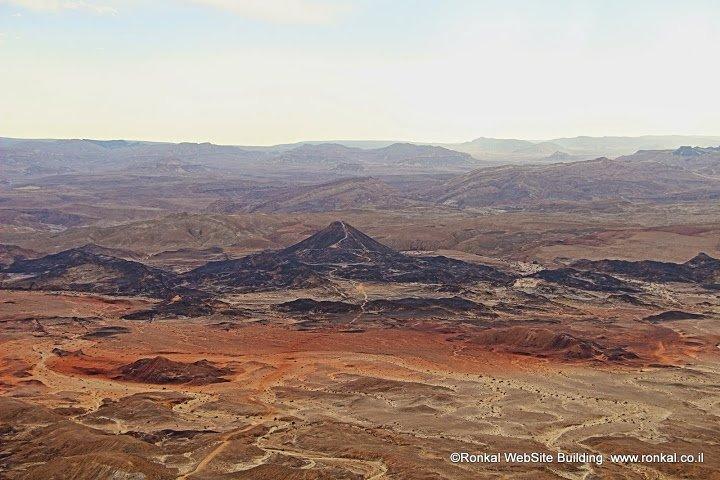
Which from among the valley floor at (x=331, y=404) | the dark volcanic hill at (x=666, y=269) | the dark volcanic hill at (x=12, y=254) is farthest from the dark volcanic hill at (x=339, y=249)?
the dark volcanic hill at (x=12, y=254)

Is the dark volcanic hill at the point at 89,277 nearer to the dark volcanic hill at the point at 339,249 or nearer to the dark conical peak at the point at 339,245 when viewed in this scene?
the dark volcanic hill at the point at 339,249

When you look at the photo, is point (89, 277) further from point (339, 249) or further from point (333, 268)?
point (339, 249)

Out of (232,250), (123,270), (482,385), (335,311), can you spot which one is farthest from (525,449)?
(232,250)

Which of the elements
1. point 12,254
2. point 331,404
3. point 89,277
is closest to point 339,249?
point 89,277

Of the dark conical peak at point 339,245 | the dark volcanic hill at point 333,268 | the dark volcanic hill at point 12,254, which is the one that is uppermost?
the dark conical peak at point 339,245

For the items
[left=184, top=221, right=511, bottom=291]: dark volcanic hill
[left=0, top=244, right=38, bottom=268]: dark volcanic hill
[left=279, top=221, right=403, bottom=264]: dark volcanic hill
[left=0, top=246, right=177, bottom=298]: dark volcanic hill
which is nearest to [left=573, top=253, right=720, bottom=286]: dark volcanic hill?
[left=184, top=221, right=511, bottom=291]: dark volcanic hill

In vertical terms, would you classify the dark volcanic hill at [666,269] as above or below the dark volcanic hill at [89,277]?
above

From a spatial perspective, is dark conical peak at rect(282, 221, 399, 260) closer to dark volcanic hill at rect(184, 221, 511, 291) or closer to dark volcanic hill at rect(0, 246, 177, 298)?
dark volcanic hill at rect(184, 221, 511, 291)
